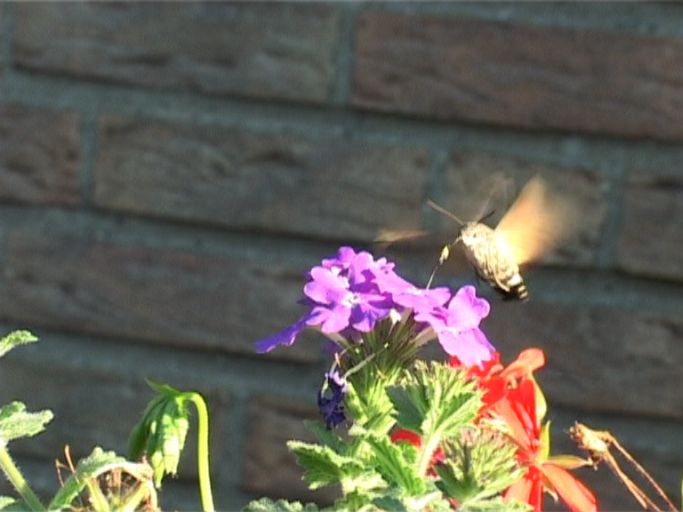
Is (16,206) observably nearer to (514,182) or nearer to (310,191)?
(310,191)

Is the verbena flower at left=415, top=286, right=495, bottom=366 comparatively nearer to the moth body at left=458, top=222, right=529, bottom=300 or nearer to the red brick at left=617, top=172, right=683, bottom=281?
the moth body at left=458, top=222, right=529, bottom=300

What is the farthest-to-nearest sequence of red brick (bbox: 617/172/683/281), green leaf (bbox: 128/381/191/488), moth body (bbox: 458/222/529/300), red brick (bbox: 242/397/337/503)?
red brick (bbox: 242/397/337/503)
red brick (bbox: 617/172/683/281)
moth body (bbox: 458/222/529/300)
green leaf (bbox: 128/381/191/488)

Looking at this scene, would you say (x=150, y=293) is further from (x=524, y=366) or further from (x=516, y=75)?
(x=524, y=366)

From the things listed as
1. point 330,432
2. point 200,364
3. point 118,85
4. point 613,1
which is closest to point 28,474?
point 200,364

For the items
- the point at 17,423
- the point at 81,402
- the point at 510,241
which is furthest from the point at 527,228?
the point at 81,402

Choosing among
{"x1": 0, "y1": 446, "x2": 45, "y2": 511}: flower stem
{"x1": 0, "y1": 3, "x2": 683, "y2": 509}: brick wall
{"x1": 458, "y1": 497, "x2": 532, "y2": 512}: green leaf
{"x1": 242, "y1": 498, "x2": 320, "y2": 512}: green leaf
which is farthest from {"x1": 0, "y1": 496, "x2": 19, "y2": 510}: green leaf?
{"x1": 0, "y1": 3, "x2": 683, "y2": 509}: brick wall

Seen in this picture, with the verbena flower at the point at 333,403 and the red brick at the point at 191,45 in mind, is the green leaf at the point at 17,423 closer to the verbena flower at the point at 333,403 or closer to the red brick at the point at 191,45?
the verbena flower at the point at 333,403

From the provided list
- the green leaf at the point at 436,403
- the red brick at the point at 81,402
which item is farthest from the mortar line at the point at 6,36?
the green leaf at the point at 436,403
